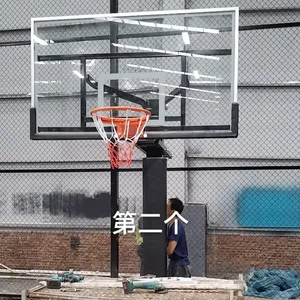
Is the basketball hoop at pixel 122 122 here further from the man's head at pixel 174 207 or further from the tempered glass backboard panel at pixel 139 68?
the man's head at pixel 174 207

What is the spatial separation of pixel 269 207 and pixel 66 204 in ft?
10.4

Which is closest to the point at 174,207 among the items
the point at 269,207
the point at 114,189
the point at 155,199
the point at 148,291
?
the point at 155,199

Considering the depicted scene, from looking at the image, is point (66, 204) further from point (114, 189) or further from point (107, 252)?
point (114, 189)

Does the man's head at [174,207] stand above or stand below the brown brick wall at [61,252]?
above

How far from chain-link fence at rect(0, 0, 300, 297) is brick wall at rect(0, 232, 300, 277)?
0.05 ft

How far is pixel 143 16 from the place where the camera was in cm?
407

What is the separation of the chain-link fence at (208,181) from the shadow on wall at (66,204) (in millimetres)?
16

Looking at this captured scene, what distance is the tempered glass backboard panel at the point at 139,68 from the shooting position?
4020 mm

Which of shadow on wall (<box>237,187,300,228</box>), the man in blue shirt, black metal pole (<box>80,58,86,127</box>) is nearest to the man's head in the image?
the man in blue shirt

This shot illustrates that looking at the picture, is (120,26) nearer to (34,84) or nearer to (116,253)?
(34,84)

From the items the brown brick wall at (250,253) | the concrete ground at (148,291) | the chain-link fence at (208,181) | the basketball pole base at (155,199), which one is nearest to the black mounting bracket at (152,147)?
the basketball pole base at (155,199)

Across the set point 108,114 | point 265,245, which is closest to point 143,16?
point 108,114

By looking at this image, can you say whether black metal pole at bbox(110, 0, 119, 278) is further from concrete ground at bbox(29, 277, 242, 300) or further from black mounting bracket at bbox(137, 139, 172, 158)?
concrete ground at bbox(29, 277, 242, 300)

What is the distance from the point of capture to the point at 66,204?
751cm
